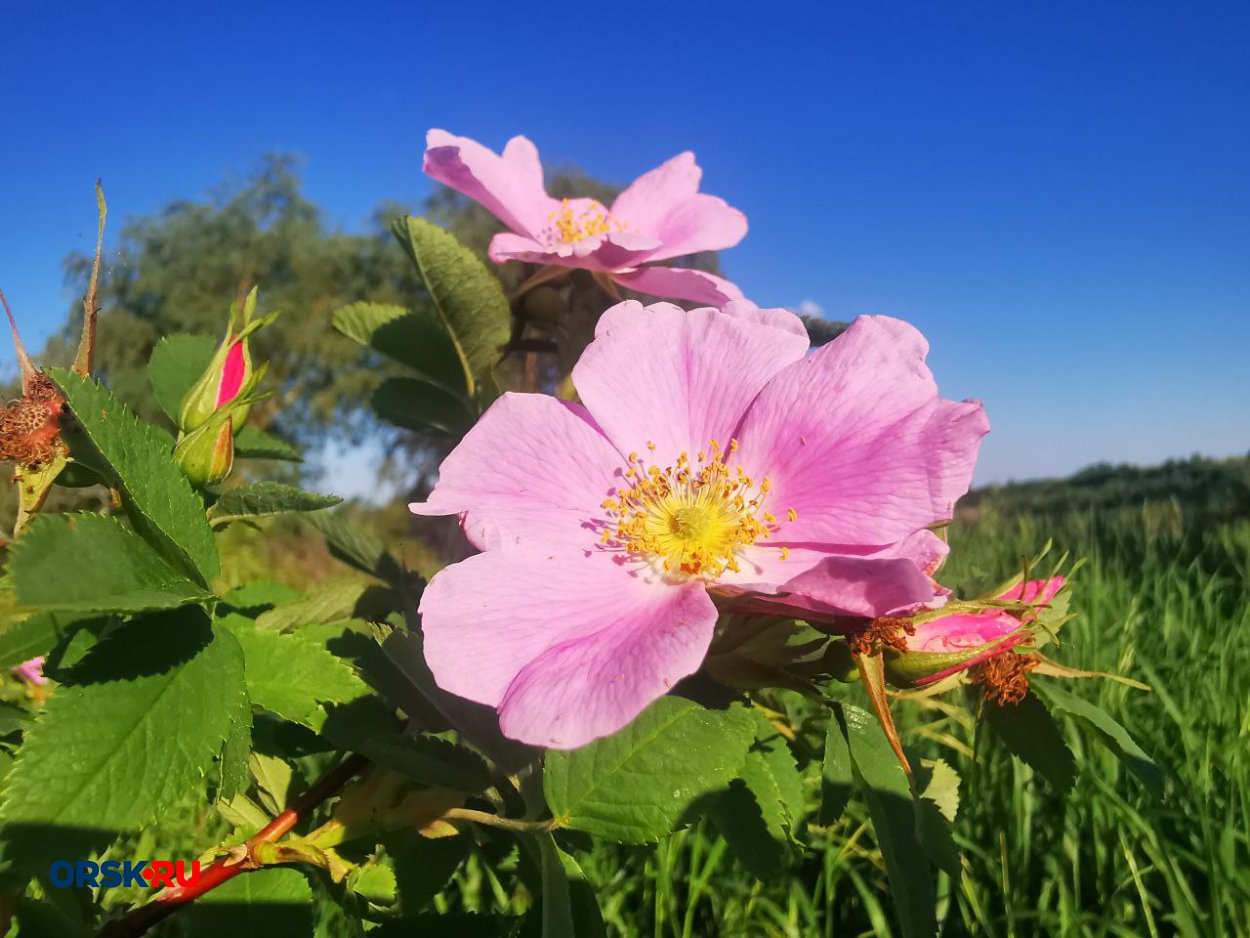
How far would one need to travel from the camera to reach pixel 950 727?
5.62 feet

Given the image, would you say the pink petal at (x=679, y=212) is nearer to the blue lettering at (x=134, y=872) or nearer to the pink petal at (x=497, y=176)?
the pink petal at (x=497, y=176)

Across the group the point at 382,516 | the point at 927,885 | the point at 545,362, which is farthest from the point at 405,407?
the point at 382,516

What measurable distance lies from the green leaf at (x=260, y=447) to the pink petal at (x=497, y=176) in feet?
0.96

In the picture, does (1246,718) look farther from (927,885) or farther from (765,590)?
(765,590)

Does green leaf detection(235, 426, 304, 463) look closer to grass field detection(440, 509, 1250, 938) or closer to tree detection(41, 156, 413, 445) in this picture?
grass field detection(440, 509, 1250, 938)

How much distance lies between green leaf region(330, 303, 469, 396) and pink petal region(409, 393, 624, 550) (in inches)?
9.1

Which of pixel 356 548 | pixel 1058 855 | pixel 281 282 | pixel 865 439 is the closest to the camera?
pixel 865 439

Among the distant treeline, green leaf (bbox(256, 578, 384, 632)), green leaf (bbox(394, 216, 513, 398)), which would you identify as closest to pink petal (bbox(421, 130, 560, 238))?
green leaf (bbox(394, 216, 513, 398))

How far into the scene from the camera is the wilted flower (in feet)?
1.83

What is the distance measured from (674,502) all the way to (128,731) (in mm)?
363

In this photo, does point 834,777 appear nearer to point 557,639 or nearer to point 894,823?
point 894,823

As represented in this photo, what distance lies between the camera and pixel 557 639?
520mm

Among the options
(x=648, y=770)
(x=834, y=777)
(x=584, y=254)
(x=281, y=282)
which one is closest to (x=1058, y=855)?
(x=834, y=777)

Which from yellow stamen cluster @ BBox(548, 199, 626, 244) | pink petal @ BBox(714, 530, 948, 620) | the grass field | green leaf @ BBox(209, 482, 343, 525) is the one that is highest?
yellow stamen cluster @ BBox(548, 199, 626, 244)
